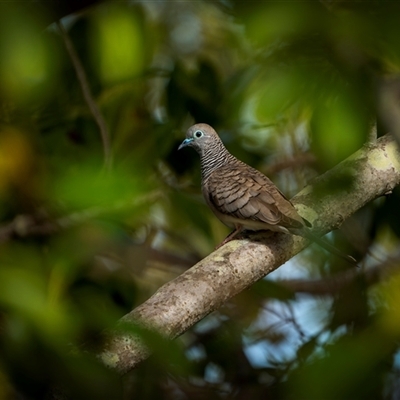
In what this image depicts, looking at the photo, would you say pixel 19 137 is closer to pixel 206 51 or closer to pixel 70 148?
pixel 70 148

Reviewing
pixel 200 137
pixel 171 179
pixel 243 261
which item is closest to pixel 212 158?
pixel 200 137

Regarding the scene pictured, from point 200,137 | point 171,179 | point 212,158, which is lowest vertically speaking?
point 171,179

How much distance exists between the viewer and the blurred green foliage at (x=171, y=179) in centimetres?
99

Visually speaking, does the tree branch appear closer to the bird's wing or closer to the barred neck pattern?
the bird's wing

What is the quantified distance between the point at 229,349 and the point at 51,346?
2909 mm

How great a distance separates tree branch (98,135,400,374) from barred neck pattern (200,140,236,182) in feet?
2.27

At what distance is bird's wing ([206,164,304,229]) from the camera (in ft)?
10.3

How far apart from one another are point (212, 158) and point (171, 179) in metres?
0.33

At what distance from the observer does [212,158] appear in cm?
395

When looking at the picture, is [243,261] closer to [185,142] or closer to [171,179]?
[185,142]

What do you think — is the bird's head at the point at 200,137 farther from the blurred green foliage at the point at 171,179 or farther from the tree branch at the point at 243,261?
the tree branch at the point at 243,261

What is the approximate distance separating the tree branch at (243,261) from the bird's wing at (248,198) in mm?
95

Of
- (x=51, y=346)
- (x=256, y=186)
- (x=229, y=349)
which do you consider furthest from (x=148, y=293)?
(x=51, y=346)

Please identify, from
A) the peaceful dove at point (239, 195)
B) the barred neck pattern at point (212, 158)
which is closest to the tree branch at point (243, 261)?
the peaceful dove at point (239, 195)
